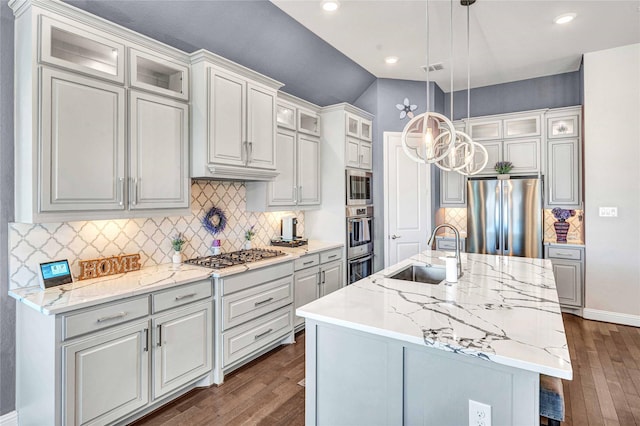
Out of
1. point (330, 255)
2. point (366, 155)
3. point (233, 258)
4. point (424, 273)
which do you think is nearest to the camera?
point (424, 273)

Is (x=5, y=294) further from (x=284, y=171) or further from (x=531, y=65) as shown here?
(x=531, y=65)

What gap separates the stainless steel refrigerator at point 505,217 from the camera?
14.4 ft

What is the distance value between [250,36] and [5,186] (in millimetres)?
2163

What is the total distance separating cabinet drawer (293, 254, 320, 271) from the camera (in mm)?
3543

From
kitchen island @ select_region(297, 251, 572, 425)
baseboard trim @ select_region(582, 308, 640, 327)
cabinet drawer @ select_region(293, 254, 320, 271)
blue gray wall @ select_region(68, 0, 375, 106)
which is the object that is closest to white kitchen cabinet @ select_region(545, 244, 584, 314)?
baseboard trim @ select_region(582, 308, 640, 327)

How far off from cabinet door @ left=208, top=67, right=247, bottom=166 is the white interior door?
7.78 ft

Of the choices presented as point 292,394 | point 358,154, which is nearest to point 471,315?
point 292,394

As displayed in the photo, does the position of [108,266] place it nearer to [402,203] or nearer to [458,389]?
[458,389]

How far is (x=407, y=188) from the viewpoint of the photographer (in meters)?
4.88

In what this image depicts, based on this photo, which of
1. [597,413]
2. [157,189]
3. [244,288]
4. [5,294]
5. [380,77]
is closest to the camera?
[5,294]

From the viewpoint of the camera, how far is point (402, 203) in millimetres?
4855

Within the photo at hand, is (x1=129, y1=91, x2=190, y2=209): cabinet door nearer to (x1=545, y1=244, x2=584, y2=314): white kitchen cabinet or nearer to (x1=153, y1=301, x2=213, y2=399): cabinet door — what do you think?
(x1=153, y1=301, x2=213, y2=399): cabinet door

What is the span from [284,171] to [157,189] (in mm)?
1508

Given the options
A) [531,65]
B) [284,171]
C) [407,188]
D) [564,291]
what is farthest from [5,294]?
[531,65]
